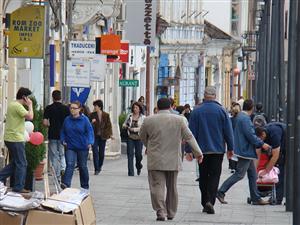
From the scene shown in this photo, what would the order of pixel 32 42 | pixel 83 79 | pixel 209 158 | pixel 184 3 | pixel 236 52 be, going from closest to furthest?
pixel 209 158
pixel 32 42
pixel 83 79
pixel 184 3
pixel 236 52

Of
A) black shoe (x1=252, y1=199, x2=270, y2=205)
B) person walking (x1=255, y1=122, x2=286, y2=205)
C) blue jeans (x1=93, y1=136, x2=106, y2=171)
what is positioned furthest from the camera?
blue jeans (x1=93, y1=136, x2=106, y2=171)

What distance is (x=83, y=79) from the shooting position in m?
28.7

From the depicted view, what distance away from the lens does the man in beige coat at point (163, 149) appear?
17.4 m

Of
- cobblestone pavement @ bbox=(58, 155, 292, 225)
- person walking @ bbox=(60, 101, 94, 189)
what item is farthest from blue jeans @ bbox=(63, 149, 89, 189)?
cobblestone pavement @ bbox=(58, 155, 292, 225)

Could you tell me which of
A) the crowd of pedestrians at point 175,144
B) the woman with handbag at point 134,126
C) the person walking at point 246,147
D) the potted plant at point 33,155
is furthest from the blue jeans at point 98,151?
the person walking at point 246,147

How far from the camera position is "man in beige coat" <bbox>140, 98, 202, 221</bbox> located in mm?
17375

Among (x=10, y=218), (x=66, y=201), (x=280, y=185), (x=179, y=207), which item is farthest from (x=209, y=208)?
(x=10, y=218)

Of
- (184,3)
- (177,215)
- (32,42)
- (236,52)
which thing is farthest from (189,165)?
(236,52)

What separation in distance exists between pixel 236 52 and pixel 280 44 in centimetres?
6276

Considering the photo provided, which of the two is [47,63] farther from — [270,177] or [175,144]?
[175,144]

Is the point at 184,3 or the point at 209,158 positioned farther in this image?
the point at 184,3

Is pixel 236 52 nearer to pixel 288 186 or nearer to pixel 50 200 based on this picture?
pixel 288 186

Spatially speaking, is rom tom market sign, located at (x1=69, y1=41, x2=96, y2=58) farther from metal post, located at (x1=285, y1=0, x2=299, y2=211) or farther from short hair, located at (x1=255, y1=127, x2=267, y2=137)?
short hair, located at (x1=255, y1=127, x2=267, y2=137)

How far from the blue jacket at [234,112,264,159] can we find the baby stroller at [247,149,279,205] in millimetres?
397
